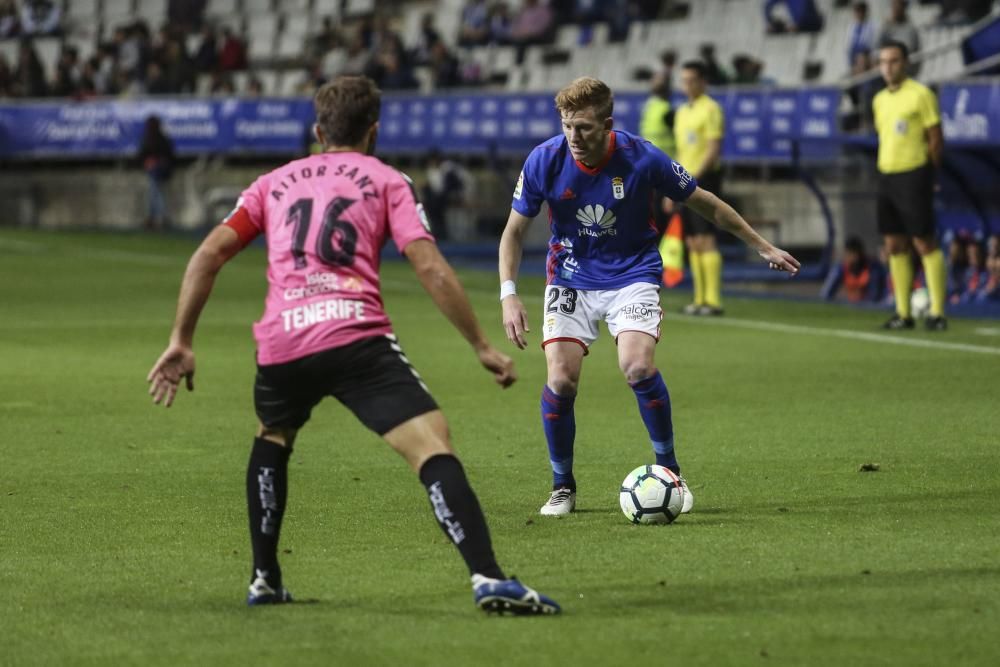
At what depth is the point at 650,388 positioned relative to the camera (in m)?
7.92

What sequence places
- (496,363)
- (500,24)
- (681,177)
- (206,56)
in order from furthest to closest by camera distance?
(206,56) → (500,24) → (681,177) → (496,363)

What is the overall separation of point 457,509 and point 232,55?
31263mm

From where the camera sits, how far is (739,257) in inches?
974

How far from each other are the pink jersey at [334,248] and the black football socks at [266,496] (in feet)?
1.10

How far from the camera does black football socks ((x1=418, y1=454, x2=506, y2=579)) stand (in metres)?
5.62

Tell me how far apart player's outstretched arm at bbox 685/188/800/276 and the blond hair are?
56cm

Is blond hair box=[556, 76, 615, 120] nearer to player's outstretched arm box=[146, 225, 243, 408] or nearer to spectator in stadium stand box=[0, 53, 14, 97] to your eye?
player's outstretched arm box=[146, 225, 243, 408]

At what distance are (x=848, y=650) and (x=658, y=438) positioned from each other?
2734mm

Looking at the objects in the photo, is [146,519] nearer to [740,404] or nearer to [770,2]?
[740,404]

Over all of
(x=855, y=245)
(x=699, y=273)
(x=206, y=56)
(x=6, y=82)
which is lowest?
(x=6, y=82)

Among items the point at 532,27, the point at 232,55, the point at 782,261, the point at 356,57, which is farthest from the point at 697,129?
the point at 232,55

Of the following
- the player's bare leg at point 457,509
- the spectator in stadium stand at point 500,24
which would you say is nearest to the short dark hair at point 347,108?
the player's bare leg at point 457,509

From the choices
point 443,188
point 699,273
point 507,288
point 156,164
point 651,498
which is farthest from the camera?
point 156,164

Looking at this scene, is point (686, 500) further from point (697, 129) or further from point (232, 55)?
point (232, 55)
